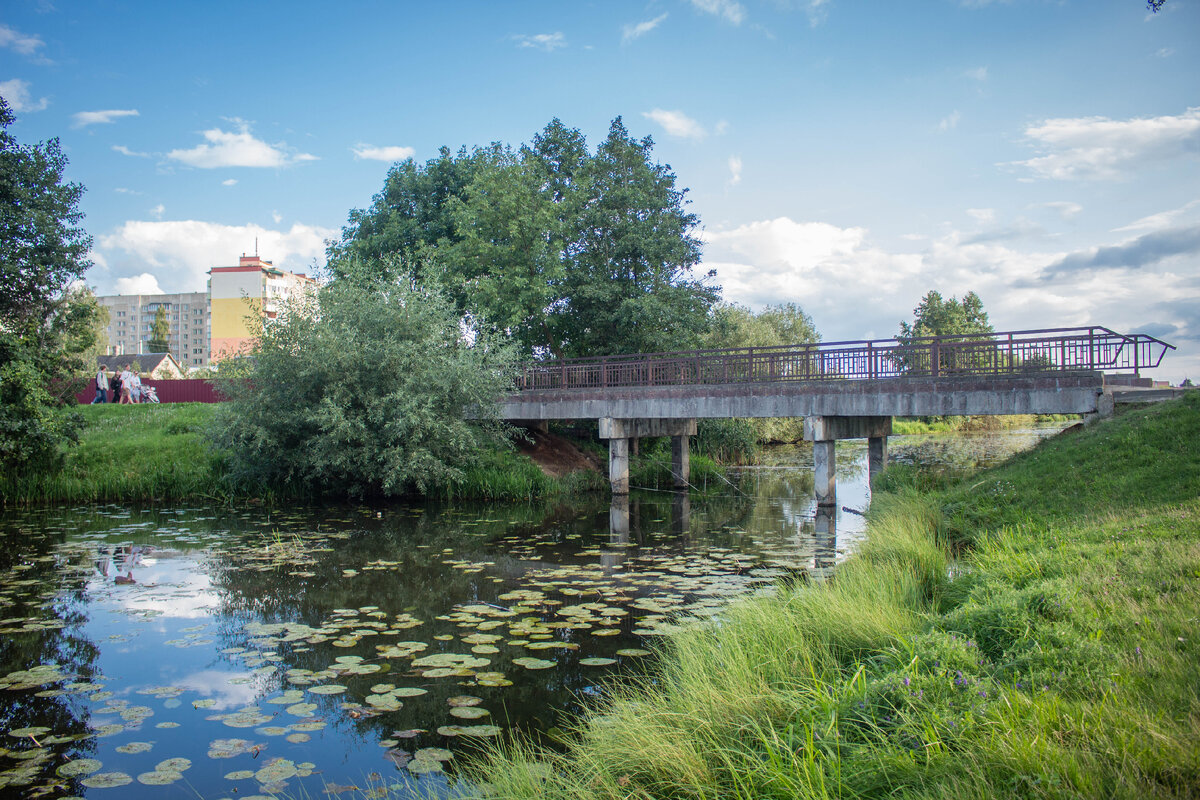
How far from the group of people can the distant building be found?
127 metres

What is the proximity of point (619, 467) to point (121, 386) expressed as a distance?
24969 mm

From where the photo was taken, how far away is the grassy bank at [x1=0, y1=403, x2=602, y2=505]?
19.9m

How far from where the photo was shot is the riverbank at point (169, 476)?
19.9 metres

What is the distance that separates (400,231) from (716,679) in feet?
103

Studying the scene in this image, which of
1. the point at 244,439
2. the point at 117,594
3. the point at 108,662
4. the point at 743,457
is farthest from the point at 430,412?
the point at 743,457

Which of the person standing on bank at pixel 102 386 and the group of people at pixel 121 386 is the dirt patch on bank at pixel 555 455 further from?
the person standing on bank at pixel 102 386

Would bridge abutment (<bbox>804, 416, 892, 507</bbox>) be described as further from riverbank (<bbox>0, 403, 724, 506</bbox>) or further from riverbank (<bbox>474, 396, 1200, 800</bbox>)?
riverbank (<bbox>474, 396, 1200, 800</bbox>)

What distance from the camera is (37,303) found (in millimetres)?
19109

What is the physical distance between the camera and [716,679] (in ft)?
17.0

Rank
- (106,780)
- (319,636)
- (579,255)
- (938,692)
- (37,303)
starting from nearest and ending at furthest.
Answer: (938,692), (106,780), (319,636), (37,303), (579,255)

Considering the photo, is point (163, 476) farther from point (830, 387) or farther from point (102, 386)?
point (830, 387)

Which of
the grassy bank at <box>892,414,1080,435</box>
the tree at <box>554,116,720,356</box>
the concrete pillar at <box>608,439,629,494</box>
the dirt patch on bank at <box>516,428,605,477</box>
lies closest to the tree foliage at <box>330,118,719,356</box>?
the tree at <box>554,116,720,356</box>

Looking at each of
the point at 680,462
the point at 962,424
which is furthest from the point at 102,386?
the point at 962,424

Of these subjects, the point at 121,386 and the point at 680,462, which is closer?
the point at 680,462
